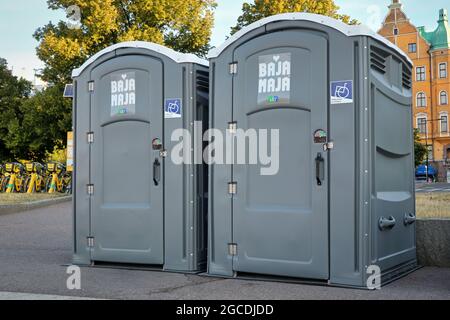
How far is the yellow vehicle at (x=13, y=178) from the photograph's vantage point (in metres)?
19.4

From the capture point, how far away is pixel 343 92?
5.37m

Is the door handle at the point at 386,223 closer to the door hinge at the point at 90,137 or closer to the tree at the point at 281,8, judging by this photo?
the door hinge at the point at 90,137

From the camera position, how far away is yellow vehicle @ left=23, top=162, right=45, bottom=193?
19156mm

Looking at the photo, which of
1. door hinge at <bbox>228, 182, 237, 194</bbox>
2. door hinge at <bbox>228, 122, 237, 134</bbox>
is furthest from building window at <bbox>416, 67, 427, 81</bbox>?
door hinge at <bbox>228, 182, 237, 194</bbox>

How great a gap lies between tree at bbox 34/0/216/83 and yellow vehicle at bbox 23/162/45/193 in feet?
15.1

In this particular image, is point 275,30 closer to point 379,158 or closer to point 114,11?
point 379,158

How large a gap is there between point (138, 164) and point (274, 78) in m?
1.81

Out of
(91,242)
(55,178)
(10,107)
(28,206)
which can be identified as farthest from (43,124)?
(91,242)

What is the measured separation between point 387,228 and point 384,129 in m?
0.95

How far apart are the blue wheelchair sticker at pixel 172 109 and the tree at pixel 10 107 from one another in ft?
64.2

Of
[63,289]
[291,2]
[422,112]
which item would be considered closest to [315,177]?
[63,289]

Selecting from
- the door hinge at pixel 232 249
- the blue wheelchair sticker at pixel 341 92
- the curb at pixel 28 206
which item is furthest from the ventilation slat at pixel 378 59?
the curb at pixel 28 206

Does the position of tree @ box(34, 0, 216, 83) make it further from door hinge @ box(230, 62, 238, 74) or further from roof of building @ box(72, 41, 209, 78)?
door hinge @ box(230, 62, 238, 74)

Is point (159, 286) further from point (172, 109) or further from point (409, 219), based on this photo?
point (409, 219)
